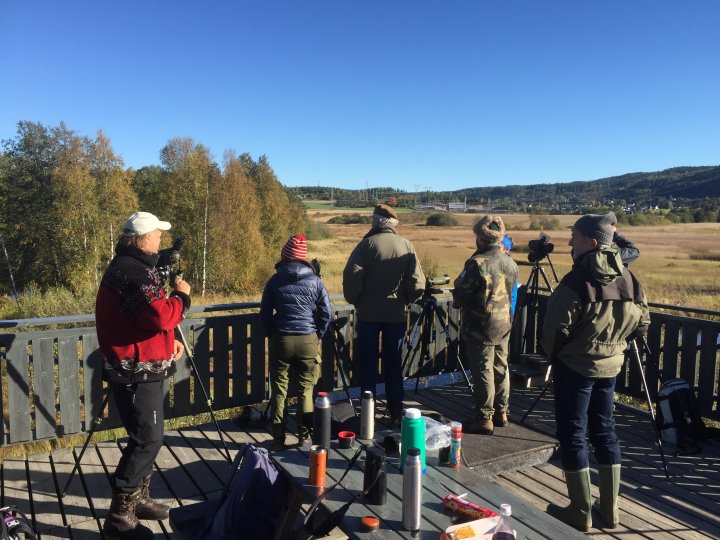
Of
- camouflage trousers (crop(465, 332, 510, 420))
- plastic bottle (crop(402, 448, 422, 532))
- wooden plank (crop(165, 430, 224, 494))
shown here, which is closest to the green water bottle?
plastic bottle (crop(402, 448, 422, 532))

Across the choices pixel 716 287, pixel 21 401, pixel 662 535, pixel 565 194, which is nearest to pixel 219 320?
pixel 21 401

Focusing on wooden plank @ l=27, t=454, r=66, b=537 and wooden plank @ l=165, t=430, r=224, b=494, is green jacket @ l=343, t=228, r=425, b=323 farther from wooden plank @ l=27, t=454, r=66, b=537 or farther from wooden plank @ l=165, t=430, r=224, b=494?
wooden plank @ l=27, t=454, r=66, b=537

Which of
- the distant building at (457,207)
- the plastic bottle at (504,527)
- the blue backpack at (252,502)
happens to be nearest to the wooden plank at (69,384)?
the blue backpack at (252,502)

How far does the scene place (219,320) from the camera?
4391mm

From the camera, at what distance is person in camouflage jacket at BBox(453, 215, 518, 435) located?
3.78m

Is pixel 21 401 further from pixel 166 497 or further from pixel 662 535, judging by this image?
pixel 662 535

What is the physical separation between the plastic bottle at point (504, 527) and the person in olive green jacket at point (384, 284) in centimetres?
215

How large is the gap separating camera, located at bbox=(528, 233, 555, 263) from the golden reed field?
10.5 metres

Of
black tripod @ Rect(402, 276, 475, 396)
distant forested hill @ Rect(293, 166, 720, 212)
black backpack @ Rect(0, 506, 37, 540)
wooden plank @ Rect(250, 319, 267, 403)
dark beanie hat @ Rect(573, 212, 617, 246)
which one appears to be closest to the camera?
black backpack @ Rect(0, 506, 37, 540)

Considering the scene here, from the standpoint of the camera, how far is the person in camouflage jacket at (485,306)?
149 inches

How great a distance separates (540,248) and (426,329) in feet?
4.57

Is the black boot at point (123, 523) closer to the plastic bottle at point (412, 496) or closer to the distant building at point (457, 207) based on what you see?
the plastic bottle at point (412, 496)

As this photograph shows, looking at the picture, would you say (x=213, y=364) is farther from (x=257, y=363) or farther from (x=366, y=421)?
(x=366, y=421)

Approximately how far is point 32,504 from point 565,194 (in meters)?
101
